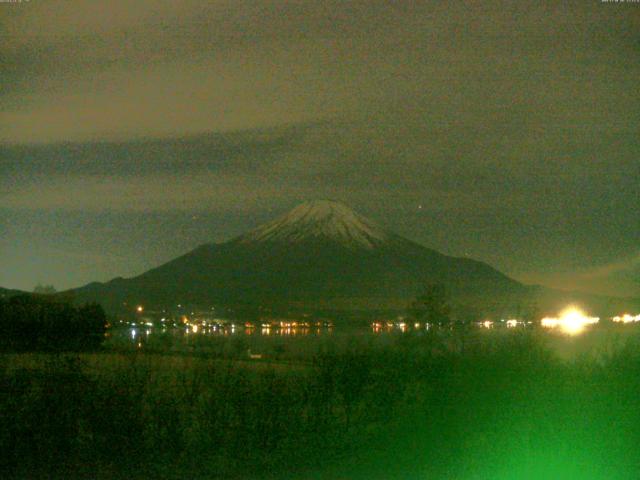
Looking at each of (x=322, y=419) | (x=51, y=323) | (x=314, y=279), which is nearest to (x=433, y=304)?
(x=51, y=323)

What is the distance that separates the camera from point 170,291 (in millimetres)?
108438

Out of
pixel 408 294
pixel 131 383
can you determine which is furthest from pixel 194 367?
pixel 408 294

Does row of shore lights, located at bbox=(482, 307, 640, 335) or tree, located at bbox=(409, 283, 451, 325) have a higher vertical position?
tree, located at bbox=(409, 283, 451, 325)

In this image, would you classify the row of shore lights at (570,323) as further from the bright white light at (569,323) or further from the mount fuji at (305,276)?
the mount fuji at (305,276)

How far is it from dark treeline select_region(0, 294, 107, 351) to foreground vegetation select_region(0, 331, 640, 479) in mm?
15107

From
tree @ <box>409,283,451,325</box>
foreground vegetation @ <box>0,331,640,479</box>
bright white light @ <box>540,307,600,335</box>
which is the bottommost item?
foreground vegetation @ <box>0,331,640,479</box>

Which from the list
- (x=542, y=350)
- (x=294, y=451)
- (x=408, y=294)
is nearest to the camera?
(x=294, y=451)

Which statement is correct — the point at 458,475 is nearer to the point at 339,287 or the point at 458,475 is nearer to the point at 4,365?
the point at 4,365

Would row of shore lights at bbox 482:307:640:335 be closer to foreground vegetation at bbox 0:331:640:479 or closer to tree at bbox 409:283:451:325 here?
foreground vegetation at bbox 0:331:640:479

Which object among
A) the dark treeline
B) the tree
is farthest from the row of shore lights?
the dark treeline

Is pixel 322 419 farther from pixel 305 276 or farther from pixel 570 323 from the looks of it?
pixel 305 276

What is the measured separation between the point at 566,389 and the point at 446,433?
8.54 feet

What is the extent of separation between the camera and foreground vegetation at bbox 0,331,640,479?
12.5 m

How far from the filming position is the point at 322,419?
48.8 feet
